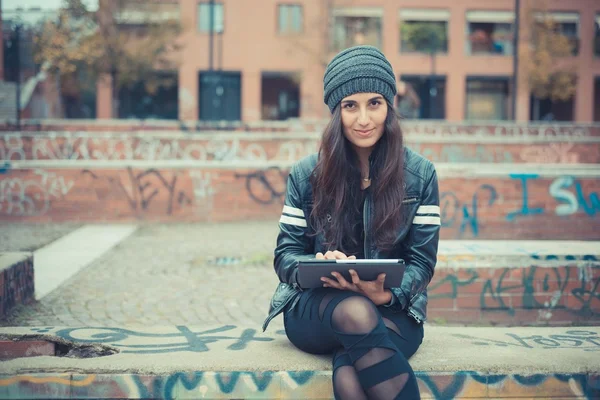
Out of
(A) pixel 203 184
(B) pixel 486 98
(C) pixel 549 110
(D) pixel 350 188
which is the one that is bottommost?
(A) pixel 203 184

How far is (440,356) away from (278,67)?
30533 millimetres

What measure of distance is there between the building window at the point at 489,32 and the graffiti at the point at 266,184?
26.0 m

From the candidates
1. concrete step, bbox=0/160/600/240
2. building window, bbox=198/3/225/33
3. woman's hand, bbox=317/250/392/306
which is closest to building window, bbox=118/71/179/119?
building window, bbox=198/3/225/33

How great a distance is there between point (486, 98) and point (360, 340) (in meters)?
34.5

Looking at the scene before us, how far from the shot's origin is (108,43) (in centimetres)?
2645

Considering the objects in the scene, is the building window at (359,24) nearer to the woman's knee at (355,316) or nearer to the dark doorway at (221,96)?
the dark doorway at (221,96)

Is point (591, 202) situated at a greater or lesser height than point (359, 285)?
lesser

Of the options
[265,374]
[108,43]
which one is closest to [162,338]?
[265,374]

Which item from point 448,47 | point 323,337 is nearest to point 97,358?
point 323,337

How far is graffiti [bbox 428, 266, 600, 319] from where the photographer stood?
4758 mm

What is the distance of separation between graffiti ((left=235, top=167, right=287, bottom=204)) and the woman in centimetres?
767

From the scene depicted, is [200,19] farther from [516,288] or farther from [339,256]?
[339,256]

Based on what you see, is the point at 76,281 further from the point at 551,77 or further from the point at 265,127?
the point at 551,77

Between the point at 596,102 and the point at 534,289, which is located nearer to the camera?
the point at 534,289
